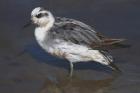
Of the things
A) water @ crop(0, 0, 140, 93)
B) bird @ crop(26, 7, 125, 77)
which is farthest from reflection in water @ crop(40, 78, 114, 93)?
bird @ crop(26, 7, 125, 77)

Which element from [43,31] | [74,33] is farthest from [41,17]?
[74,33]

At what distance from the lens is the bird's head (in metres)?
9.55

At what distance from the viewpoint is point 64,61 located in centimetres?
1008

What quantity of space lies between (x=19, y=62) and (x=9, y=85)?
0.79m

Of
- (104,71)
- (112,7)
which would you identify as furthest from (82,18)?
(104,71)

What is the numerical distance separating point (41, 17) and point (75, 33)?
685mm

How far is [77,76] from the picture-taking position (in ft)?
31.6

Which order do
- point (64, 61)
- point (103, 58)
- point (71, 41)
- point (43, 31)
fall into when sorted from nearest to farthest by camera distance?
1. point (71, 41)
2. point (103, 58)
3. point (43, 31)
4. point (64, 61)

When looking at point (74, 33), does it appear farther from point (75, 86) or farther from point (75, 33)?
point (75, 86)

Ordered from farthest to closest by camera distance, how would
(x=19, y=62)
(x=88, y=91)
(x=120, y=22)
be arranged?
(x=120, y=22) → (x=19, y=62) → (x=88, y=91)

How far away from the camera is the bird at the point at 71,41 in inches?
365

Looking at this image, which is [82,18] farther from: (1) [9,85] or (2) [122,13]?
(1) [9,85]

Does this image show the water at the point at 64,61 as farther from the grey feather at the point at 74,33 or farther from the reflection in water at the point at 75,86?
the grey feather at the point at 74,33

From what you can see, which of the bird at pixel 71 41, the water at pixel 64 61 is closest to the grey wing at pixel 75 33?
the bird at pixel 71 41
